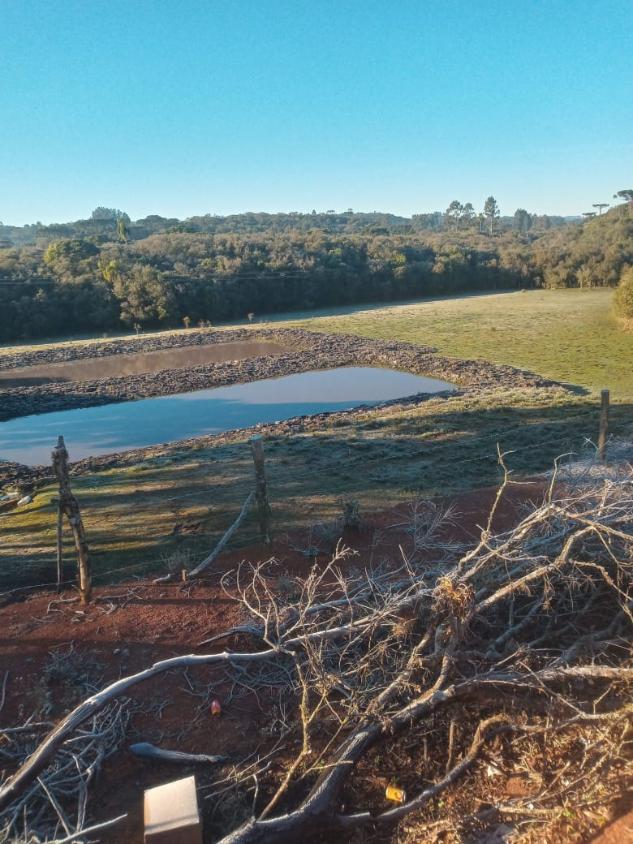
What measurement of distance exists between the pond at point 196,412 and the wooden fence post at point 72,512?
10.2 m

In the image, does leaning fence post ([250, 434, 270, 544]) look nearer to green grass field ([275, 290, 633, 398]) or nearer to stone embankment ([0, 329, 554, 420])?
green grass field ([275, 290, 633, 398])

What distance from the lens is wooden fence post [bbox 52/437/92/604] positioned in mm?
5492

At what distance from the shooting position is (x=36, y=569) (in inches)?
279

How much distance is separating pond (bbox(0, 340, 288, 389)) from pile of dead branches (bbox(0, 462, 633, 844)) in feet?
77.8

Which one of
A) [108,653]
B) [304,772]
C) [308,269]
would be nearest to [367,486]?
[108,653]

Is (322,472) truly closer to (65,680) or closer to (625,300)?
(65,680)

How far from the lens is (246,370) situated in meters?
25.3

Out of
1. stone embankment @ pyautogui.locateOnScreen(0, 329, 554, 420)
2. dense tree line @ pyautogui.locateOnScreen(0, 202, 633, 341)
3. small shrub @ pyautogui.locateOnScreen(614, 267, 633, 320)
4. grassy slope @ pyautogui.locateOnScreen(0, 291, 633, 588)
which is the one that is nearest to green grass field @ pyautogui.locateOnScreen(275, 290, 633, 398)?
grassy slope @ pyautogui.locateOnScreen(0, 291, 633, 588)

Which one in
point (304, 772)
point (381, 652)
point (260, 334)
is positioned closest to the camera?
point (304, 772)

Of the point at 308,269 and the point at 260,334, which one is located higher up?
the point at 308,269

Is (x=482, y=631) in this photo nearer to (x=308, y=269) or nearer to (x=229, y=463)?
(x=229, y=463)

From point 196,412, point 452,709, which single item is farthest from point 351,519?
point 196,412

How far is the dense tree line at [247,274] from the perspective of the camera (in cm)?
3928

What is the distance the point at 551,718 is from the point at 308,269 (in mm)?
49256
